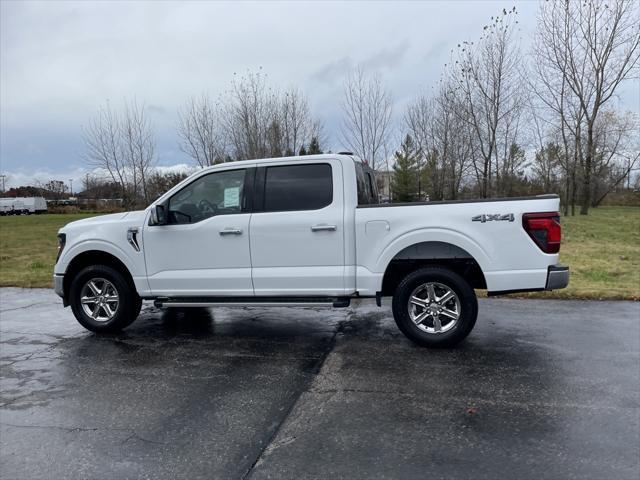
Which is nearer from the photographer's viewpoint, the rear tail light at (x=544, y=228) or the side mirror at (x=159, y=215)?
the rear tail light at (x=544, y=228)

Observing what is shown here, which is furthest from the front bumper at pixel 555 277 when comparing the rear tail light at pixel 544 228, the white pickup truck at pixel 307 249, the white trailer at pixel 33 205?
the white trailer at pixel 33 205

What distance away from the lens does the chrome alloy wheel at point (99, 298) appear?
605cm

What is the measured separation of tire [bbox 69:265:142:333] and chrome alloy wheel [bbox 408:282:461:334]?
3467 mm

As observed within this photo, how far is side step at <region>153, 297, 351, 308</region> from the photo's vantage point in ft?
17.4

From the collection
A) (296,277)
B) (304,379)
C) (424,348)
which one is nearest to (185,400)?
(304,379)

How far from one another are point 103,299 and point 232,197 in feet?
7.07

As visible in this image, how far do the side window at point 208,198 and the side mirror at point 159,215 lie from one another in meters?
0.07

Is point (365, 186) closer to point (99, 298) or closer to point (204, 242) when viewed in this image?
point (204, 242)

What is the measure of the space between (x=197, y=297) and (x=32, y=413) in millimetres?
2193

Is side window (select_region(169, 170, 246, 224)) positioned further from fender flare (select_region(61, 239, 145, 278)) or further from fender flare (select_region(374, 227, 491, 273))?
fender flare (select_region(374, 227, 491, 273))

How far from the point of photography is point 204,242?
5590mm

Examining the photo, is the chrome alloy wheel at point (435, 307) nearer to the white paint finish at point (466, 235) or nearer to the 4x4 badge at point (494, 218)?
the white paint finish at point (466, 235)

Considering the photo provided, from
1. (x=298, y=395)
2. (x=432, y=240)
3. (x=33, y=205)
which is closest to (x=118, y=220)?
(x=298, y=395)

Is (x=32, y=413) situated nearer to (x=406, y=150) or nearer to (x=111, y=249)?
(x=111, y=249)
